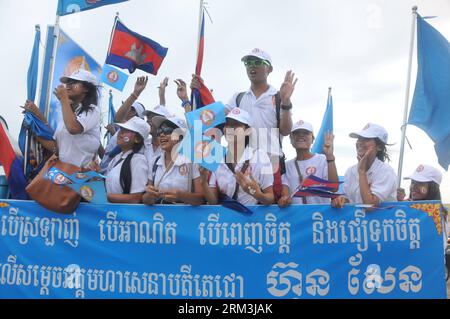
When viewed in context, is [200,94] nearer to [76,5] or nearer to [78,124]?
[78,124]

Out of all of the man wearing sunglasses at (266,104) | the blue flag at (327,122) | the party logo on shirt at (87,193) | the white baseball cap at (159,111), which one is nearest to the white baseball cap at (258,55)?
the man wearing sunglasses at (266,104)

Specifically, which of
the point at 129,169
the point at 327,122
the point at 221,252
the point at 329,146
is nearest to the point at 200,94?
the point at 129,169

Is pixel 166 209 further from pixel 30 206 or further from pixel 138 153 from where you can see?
pixel 30 206

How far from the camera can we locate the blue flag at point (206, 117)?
371 cm

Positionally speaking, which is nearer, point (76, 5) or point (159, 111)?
point (159, 111)

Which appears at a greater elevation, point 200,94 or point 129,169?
point 200,94

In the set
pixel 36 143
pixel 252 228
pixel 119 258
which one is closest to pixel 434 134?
pixel 252 228

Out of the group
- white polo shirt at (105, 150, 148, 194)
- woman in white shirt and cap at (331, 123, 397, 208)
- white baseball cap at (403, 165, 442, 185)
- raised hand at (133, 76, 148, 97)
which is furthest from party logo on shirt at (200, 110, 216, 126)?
white baseball cap at (403, 165, 442, 185)

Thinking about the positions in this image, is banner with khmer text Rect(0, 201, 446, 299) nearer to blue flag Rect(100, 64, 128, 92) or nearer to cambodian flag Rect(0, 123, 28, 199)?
cambodian flag Rect(0, 123, 28, 199)

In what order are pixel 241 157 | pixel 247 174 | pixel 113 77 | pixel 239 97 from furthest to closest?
pixel 113 77
pixel 239 97
pixel 241 157
pixel 247 174

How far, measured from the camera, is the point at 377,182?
388 centimetres

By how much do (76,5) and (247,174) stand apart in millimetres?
2812

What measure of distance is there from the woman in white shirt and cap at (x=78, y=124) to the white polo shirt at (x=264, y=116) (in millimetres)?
1292

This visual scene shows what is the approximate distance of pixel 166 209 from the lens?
151 inches
